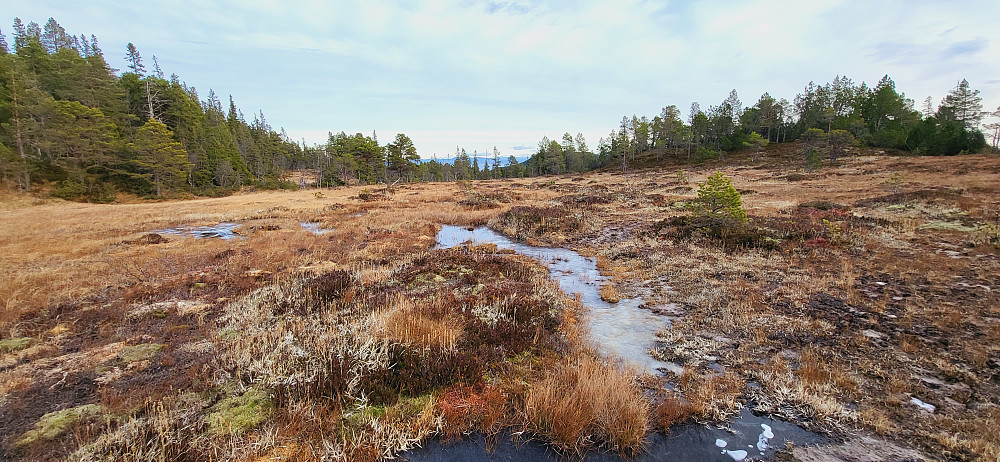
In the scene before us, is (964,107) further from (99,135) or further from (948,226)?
(99,135)

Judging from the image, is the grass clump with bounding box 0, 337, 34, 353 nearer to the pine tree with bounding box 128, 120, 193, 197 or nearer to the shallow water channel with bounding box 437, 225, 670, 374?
the shallow water channel with bounding box 437, 225, 670, 374

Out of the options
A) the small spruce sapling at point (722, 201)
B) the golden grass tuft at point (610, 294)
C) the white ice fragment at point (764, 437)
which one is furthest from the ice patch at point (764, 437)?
the small spruce sapling at point (722, 201)

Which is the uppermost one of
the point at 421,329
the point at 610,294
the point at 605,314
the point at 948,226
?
the point at 948,226

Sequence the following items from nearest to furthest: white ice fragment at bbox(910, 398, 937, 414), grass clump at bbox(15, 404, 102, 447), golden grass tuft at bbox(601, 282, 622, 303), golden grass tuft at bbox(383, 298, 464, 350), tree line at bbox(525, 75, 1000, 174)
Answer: grass clump at bbox(15, 404, 102, 447) < white ice fragment at bbox(910, 398, 937, 414) < golden grass tuft at bbox(383, 298, 464, 350) < golden grass tuft at bbox(601, 282, 622, 303) < tree line at bbox(525, 75, 1000, 174)

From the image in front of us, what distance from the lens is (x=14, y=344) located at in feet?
21.6

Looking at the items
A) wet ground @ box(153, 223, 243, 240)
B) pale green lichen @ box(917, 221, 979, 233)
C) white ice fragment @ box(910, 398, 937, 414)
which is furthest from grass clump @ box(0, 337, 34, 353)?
pale green lichen @ box(917, 221, 979, 233)

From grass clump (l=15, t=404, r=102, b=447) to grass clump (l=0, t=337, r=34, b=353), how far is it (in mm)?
3607

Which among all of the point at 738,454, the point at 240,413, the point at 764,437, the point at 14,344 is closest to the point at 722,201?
the point at 764,437

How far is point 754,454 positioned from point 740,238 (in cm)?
1180

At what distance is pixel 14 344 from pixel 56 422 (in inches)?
163

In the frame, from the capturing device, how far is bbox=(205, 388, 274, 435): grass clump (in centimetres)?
441

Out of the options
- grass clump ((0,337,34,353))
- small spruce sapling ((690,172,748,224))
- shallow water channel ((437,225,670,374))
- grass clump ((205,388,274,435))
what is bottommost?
shallow water channel ((437,225,670,374))

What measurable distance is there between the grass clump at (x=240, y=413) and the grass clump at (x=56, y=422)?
1.53 metres

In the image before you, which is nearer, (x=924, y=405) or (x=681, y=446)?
(x=681, y=446)
